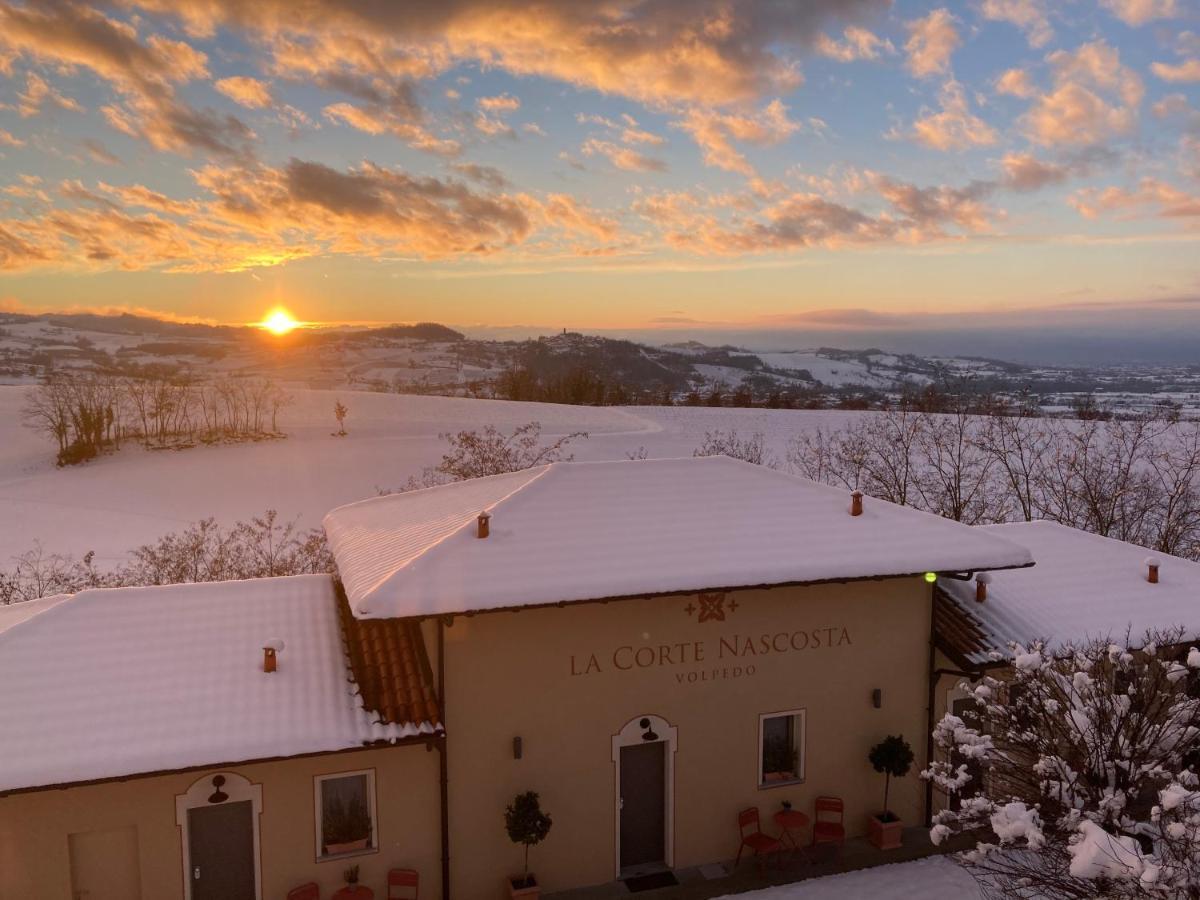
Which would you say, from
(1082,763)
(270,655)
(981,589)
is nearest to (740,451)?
(981,589)

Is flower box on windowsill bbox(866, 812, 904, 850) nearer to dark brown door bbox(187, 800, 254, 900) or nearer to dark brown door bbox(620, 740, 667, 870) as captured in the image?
dark brown door bbox(620, 740, 667, 870)

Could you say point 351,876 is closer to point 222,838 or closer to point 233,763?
point 222,838

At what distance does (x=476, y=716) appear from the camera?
37.2 ft

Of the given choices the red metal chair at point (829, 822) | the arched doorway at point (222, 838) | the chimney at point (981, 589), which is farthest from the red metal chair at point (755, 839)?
the arched doorway at point (222, 838)

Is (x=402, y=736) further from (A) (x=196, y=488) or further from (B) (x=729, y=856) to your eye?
(A) (x=196, y=488)

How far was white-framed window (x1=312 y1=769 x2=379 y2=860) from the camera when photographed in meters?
11.0

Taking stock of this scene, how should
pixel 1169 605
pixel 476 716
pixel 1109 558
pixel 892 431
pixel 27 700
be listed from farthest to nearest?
pixel 892 431 < pixel 1109 558 < pixel 1169 605 < pixel 476 716 < pixel 27 700

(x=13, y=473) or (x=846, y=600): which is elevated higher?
(x=846, y=600)

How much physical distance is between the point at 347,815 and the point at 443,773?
139cm

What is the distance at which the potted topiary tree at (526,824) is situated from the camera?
11070mm

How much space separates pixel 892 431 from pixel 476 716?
114 feet

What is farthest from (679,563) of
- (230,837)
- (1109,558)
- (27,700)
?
(1109,558)

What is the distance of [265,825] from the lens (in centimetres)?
1068

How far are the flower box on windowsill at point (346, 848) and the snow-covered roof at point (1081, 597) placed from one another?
9209 millimetres
